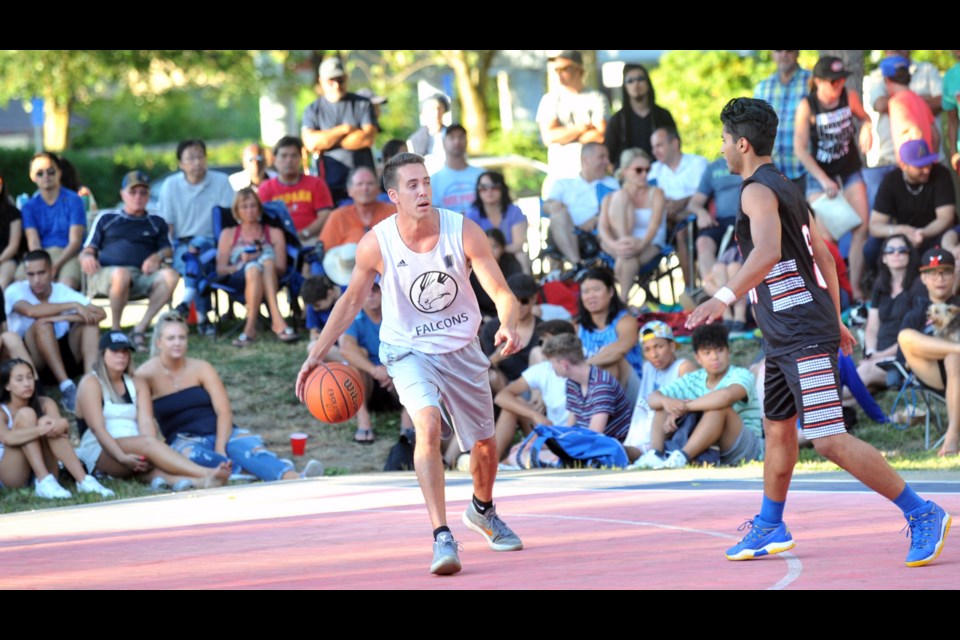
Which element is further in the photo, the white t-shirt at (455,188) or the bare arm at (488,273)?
the white t-shirt at (455,188)

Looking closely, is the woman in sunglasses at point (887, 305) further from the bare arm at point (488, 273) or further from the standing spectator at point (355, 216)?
the bare arm at point (488, 273)

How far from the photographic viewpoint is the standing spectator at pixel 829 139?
13.1m

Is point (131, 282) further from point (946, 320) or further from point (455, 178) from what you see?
point (946, 320)

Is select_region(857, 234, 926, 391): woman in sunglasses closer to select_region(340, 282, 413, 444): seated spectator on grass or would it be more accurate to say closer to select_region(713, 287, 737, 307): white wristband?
select_region(340, 282, 413, 444): seated spectator on grass

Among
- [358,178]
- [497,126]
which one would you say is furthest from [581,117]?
[497,126]

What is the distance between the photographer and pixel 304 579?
643 centimetres

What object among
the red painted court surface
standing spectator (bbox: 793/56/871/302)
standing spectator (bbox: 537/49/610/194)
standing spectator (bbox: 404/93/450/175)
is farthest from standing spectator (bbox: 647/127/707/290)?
the red painted court surface

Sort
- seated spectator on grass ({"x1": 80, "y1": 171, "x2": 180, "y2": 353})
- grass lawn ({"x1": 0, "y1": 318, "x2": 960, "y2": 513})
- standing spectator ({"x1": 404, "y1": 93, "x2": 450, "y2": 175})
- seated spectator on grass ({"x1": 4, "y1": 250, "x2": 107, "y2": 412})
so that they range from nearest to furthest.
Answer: grass lawn ({"x1": 0, "y1": 318, "x2": 960, "y2": 513})
seated spectator on grass ({"x1": 4, "y1": 250, "x2": 107, "y2": 412})
seated spectator on grass ({"x1": 80, "y1": 171, "x2": 180, "y2": 353})
standing spectator ({"x1": 404, "y1": 93, "x2": 450, "y2": 175})

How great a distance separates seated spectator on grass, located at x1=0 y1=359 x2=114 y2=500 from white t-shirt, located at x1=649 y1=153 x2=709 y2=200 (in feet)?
20.8

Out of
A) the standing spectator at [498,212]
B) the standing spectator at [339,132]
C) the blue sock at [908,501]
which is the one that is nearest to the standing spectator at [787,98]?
the standing spectator at [498,212]

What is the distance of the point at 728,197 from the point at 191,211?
5216 mm

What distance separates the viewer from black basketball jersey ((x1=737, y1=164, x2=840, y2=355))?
20.4ft

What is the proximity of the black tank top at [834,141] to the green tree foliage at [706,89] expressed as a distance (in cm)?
1158

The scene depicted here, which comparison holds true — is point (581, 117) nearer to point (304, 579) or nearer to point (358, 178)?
point (358, 178)
